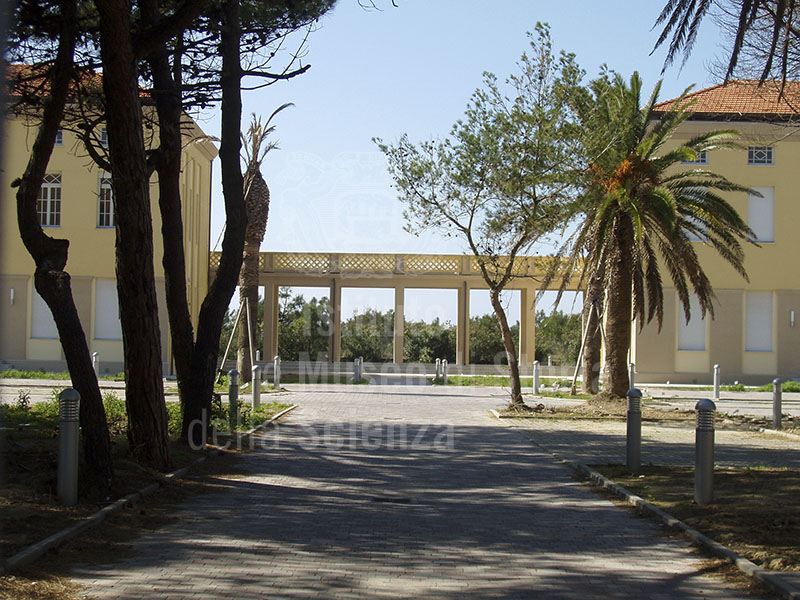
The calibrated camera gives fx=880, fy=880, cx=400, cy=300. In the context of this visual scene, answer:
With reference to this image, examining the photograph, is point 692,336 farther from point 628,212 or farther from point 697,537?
point 697,537

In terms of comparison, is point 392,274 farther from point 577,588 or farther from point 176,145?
point 577,588

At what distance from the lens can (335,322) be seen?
38.3 m

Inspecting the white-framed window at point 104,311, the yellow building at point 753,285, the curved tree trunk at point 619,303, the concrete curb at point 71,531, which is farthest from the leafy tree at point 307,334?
the concrete curb at point 71,531

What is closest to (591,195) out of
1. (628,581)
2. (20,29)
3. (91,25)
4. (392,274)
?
(91,25)

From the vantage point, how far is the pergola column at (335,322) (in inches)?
1506

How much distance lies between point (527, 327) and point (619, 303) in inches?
695

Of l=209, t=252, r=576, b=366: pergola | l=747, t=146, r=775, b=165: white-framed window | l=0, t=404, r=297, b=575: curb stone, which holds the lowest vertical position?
l=0, t=404, r=297, b=575: curb stone

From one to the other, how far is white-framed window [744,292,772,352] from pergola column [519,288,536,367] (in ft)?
28.2

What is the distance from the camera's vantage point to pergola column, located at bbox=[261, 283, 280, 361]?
1502 inches

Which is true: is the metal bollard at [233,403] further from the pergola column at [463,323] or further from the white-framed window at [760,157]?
the white-framed window at [760,157]

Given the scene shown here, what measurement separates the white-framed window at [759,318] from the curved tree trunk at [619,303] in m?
15.8

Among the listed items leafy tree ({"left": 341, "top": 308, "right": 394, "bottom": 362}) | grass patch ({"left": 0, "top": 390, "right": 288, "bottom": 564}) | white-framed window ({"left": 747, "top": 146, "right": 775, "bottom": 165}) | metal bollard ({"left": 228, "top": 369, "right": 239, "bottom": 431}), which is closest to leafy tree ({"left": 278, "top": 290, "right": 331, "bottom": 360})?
leafy tree ({"left": 341, "top": 308, "right": 394, "bottom": 362})

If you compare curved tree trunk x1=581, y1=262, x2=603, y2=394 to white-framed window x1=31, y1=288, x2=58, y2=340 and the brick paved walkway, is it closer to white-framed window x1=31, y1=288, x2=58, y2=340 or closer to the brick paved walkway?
the brick paved walkway

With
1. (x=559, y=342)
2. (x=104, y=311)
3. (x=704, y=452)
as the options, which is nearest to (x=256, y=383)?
(x=704, y=452)
